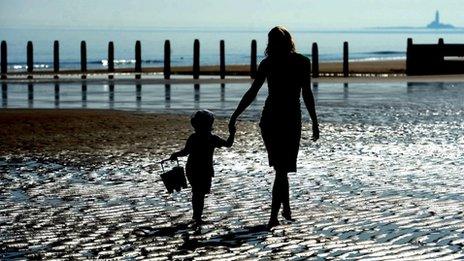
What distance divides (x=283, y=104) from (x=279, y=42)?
60 centimetres

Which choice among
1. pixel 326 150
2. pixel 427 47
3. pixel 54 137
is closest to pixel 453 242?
pixel 326 150

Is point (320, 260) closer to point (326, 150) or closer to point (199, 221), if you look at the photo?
point (199, 221)

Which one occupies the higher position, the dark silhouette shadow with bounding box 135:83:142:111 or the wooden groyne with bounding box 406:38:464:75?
the wooden groyne with bounding box 406:38:464:75

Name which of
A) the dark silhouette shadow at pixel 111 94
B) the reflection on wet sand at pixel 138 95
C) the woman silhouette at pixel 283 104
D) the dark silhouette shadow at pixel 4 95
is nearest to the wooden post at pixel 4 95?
the dark silhouette shadow at pixel 4 95

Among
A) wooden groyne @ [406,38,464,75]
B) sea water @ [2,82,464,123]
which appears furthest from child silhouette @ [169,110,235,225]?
wooden groyne @ [406,38,464,75]

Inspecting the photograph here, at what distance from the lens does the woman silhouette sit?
11328 millimetres

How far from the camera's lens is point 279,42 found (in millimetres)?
11320

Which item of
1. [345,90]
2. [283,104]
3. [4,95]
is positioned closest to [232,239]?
[283,104]

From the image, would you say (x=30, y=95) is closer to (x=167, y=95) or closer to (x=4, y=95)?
(x=4, y=95)

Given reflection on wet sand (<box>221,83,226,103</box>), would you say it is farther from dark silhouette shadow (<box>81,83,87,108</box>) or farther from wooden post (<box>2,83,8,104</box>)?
wooden post (<box>2,83,8,104</box>)

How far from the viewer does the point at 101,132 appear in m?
21.2

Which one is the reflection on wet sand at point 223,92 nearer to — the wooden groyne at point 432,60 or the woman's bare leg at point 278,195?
the wooden groyne at point 432,60

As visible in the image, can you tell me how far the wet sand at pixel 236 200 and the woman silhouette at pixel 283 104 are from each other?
1.74ft

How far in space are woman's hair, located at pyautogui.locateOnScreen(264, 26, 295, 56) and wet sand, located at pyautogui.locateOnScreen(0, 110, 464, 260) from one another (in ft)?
5.21
